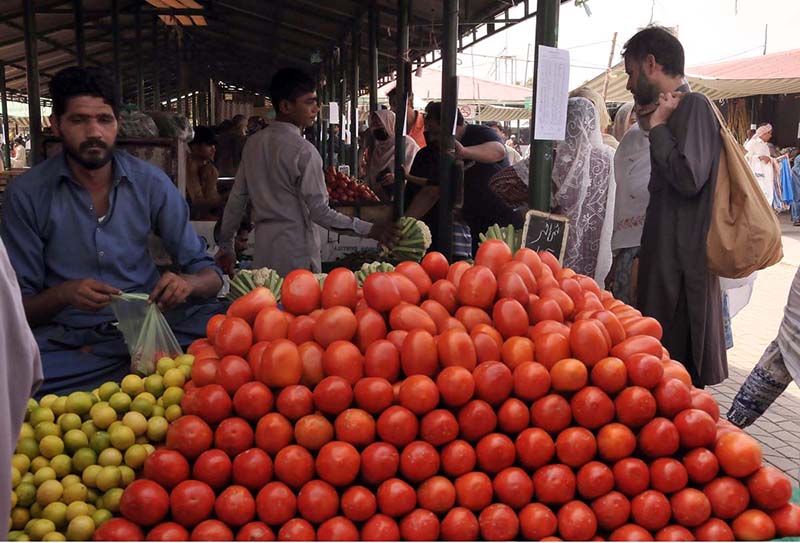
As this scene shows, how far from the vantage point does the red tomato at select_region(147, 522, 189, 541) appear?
1587 millimetres

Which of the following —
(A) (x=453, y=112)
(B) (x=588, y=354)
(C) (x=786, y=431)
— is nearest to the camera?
(B) (x=588, y=354)

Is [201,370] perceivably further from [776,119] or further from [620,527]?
[776,119]

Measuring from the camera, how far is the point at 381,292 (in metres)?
1.98

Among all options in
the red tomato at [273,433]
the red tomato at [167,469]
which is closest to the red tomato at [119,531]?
the red tomato at [167,469]

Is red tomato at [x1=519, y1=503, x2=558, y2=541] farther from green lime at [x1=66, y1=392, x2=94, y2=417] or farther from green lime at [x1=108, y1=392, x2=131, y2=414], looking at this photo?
green lime at [x1=66, y1=392, x2=94, y2=417]

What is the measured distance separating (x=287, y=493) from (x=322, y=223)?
2.46 metres

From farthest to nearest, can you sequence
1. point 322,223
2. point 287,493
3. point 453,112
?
point 453,112 → point 322,223 → point 287,493

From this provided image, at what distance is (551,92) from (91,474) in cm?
241

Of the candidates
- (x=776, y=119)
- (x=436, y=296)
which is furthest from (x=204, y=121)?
(x=436, y=296)

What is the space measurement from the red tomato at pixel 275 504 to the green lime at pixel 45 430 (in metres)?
0.77

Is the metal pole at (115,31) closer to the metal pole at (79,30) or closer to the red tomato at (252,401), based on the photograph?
the metal pole at (79,30)

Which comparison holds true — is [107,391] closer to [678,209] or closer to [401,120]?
[678,209]

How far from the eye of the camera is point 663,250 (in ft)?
10.4

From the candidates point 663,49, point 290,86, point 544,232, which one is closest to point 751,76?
point 663,49
